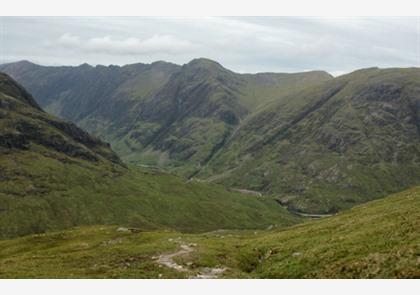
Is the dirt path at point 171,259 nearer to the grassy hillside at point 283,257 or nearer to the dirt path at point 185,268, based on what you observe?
the dirt path at point 185,268

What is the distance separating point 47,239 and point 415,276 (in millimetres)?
69581

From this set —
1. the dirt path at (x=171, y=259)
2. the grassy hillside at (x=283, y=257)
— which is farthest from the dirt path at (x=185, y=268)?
the grassy hillside at (x=283, y=257)

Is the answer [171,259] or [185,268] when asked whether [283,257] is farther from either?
[171,259]

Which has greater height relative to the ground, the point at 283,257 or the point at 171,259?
the point at 283,257

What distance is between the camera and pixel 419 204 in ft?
183

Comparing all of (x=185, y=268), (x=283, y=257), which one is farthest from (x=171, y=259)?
(x=283, y=257)

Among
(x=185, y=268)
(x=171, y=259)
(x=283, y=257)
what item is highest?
(x=283, y=257)

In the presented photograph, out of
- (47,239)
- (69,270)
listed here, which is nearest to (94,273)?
(69,270)

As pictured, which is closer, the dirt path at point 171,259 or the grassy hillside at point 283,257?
the grassy hillside at point 283,257

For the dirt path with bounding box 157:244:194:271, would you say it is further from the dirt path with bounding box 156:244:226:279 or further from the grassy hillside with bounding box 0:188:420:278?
the grassy hillside with bounding box 0:188:420:278

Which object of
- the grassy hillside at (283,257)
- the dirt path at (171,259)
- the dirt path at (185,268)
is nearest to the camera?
the grassy hillside at (283,257)

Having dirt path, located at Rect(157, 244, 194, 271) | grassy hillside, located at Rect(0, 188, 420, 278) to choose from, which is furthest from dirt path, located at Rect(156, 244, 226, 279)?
grassy hillside, located at Rect(0, 188, 420, 278)

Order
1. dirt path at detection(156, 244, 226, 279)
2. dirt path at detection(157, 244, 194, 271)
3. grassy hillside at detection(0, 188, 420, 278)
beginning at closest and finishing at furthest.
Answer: grassy hillside at detection(0, 188, 420, 278), dirt path at detection(156, 244, 226, 279), dirt path at detection(157, 244, 194, 271)

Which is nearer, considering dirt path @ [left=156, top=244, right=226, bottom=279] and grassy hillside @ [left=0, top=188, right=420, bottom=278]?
grassy hillside @ [left=0, top=188, right=420, bottom=278]
